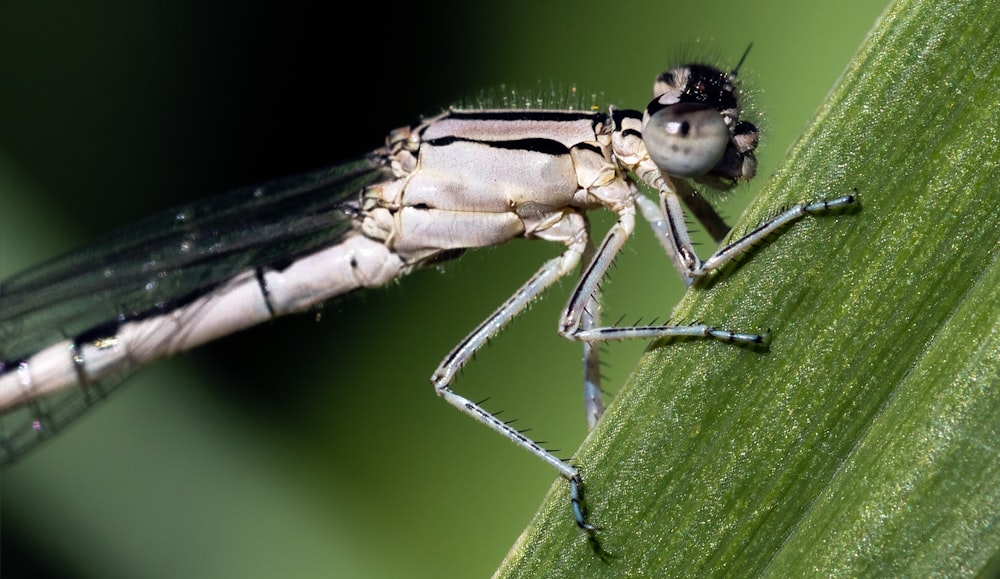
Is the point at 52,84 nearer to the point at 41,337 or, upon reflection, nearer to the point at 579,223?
the point at 41,337

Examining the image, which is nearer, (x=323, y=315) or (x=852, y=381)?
(x=852, y=381)

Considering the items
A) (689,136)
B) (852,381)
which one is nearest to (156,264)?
(689,136)

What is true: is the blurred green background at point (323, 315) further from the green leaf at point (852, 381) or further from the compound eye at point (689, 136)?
the green leaf at point (852, 381)

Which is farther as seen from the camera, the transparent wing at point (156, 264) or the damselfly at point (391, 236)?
the transparent wing at point (156, 264)

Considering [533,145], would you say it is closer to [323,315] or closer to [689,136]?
[689,136]

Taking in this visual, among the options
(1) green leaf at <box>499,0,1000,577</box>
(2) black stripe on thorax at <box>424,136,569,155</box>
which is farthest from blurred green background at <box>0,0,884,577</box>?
(1) green leaf at <box>499,0,1000,577</box>

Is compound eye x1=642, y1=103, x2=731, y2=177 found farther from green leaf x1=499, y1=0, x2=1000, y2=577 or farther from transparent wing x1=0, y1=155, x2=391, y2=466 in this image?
transparent wing x1=0, y1=155, x2=391, y2=466

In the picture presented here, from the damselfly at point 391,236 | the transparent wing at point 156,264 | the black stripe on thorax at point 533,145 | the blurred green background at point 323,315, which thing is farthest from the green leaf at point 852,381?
the transparent wing at point 156,264
